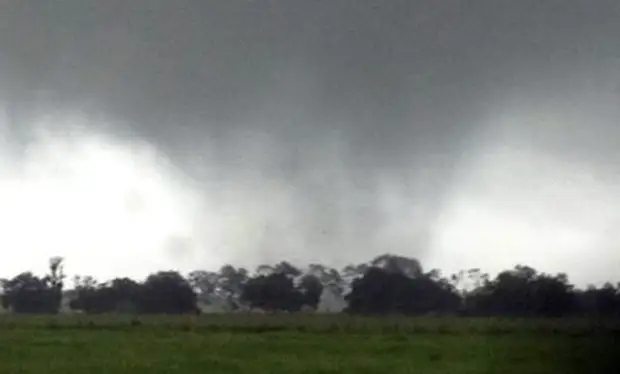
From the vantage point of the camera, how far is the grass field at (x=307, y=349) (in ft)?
88.1

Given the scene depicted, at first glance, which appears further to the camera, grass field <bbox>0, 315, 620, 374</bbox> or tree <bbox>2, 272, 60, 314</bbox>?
tree <bbox>2, 272, 60, 314</bbox>

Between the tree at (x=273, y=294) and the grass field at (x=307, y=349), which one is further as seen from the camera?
the tree at (x=273, y=294)

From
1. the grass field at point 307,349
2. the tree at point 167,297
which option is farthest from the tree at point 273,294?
the grass field at point 307,349

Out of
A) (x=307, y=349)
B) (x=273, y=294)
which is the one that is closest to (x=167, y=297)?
(x=273, y=294)

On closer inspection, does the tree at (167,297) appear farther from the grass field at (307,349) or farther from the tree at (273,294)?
the grass field at (307,349)

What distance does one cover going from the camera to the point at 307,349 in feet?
107

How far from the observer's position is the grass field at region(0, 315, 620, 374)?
88.1 feet

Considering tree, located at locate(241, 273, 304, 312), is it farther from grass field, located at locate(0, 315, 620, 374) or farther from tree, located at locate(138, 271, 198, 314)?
grass field, located at locate(0, 315, 620, 374)

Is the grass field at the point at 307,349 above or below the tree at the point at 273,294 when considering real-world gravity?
below

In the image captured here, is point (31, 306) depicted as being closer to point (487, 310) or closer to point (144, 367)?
point (487, 310)

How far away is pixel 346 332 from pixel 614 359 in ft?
50.0

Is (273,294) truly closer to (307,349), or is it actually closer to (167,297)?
(167,297)

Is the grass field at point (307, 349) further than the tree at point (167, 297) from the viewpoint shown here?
No

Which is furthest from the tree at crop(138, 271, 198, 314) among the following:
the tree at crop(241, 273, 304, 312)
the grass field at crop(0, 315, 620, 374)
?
the grass field at crop(0, 315, 620, 374)
